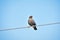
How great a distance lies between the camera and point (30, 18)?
24.6ft

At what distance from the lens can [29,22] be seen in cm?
732

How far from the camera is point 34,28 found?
7.26m

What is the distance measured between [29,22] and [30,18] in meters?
0.25

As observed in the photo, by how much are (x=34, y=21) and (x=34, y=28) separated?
1.01 ft

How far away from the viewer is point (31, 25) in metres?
7.25

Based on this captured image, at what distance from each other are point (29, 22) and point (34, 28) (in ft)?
1.11

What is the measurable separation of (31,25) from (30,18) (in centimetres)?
39

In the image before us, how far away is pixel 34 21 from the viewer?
7332 millimetres
